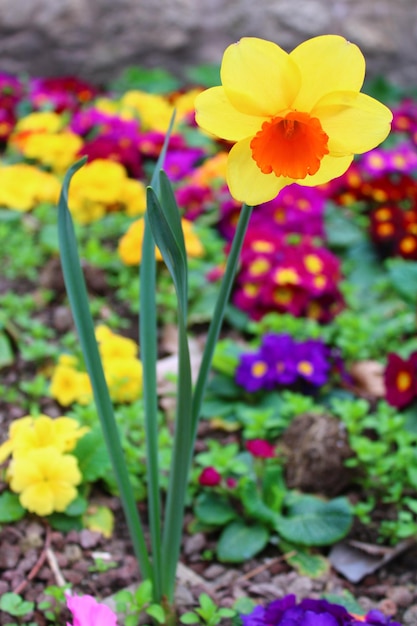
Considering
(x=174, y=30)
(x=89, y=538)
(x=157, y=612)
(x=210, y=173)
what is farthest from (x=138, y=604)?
(x=174, y=30)

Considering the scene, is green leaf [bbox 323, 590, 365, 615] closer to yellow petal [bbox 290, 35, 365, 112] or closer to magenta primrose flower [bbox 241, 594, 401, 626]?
magenta primrose flower [bbox 241, 594, 401, 626]

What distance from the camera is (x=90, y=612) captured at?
1.05m

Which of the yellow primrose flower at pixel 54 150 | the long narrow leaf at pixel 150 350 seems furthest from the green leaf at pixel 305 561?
the yellow primrose flower at pixel 54 150

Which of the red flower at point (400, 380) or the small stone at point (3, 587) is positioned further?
the red flower at point (400, 380)

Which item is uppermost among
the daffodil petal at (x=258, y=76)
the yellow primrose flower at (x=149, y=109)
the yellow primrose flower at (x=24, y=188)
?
the daffodil petal at (x=258, y=76)

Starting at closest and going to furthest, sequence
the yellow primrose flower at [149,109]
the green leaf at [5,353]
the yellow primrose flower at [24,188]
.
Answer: the green leaf at [5,353] → the yellow primrose flower at [24,188] → the yellow primrose flower at [149,109]

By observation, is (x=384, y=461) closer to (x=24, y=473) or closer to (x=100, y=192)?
(x=24, y=473)

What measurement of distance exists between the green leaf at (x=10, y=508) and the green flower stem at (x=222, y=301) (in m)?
0.51

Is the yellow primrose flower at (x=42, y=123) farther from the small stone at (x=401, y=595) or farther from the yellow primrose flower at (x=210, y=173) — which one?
the small stone at (x=401, y=595)

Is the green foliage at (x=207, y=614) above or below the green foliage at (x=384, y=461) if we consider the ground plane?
above

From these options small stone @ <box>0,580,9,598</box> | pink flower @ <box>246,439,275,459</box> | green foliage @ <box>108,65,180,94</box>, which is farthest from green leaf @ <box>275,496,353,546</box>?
green foliage @ <box>108,65,180,94</box>

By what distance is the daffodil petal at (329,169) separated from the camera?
100 cm

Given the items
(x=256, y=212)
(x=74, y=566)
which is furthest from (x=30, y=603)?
(x=256, y=212)

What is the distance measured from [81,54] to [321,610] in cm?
459
